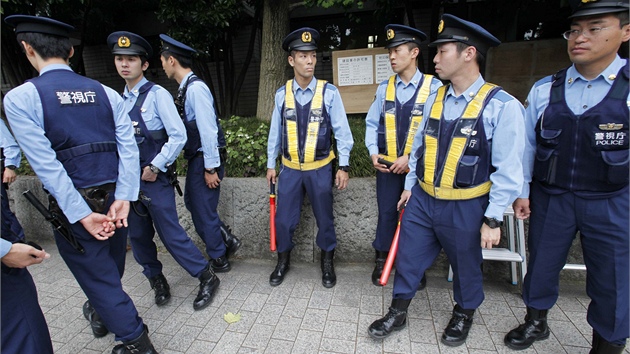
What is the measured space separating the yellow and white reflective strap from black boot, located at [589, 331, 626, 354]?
1.72m

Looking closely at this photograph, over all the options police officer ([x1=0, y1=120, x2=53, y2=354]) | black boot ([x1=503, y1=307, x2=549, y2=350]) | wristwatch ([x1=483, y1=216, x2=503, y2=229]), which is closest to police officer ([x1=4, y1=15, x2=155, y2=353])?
police officer ([x1=0, y1=120, x2=53, y2=354])

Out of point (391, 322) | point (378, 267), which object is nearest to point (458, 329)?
point (391, 322)

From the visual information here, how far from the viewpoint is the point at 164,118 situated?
2.70 m

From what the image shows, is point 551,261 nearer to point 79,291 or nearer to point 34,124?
point 34,124

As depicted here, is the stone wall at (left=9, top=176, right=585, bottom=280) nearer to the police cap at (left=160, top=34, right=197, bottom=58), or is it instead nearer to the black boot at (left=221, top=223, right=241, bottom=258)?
the black boot at (left=221, top=223, right=241, bottom=258)

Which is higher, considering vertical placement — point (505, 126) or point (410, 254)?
point (505, 126)

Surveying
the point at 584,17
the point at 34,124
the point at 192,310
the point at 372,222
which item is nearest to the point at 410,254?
the point at 372,222

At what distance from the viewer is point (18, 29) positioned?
74.6 inches

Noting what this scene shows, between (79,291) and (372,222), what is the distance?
2978 millimetres

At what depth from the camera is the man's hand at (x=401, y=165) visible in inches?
110

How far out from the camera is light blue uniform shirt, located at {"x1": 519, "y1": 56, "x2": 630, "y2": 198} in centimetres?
188

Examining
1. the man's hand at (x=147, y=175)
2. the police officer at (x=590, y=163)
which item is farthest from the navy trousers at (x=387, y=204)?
the man's hand at (x=147, y=175)

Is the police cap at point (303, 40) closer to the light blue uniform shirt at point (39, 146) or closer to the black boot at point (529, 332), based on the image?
the light blue uniform shirt at point (39, 146)

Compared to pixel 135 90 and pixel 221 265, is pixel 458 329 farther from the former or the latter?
pixel 135 90
